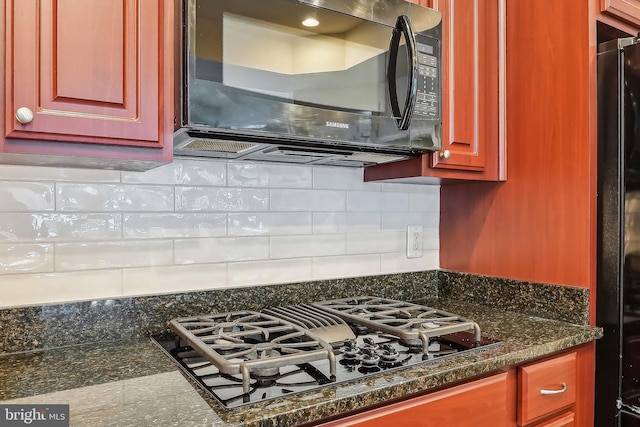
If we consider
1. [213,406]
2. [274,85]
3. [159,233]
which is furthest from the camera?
[159,233]

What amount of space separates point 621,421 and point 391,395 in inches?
36.6

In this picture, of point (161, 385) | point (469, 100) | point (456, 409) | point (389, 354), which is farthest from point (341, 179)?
point (161, 385)

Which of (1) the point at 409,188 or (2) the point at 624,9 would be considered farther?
(1) the point at 409,188

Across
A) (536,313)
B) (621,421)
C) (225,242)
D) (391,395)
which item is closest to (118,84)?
(225,242)

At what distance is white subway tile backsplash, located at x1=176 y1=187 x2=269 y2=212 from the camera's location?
1384mm

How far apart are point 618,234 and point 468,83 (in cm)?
64

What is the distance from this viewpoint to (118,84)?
99 centimetres

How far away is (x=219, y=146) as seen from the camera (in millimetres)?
1223

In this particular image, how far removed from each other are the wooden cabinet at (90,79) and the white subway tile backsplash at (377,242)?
0.84m

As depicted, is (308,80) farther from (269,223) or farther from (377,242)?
(377,242)

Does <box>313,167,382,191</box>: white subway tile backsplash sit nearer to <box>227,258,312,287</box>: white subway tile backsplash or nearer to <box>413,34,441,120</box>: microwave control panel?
<box>227,258,312,287</box>: white subway tile backsplash

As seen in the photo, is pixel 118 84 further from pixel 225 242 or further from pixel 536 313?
pixel 536 313

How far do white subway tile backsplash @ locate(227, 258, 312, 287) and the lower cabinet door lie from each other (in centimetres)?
66

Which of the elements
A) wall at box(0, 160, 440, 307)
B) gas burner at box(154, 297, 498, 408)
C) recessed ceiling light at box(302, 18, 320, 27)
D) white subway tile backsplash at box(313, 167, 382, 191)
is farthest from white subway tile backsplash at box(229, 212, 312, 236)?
recessed ceiling light at box(302, 18, 320, 27)
